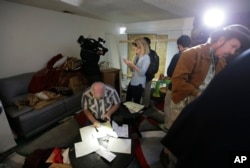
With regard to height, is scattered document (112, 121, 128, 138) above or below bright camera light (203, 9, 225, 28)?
below

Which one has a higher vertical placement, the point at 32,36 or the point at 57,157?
the point at 32,36

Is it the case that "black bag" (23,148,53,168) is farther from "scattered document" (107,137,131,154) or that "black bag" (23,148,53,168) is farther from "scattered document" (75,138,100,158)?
"scattered document" (107,137,131,154)

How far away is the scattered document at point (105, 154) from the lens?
44.6 inches

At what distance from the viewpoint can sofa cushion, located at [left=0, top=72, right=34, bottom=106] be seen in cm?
220

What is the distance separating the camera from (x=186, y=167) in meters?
0.48

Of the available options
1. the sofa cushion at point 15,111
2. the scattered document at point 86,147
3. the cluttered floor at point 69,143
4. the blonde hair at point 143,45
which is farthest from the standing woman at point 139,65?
the sofa cushion at point 15,111

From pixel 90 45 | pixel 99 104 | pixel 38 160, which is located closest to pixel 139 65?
pixel 99 104

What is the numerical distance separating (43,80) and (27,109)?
0.69m

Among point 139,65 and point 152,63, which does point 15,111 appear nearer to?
point 139,65

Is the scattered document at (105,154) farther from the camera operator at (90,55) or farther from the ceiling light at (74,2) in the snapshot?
the ceiling light at (74,2)

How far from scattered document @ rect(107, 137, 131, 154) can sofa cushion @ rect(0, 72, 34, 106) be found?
1853mm

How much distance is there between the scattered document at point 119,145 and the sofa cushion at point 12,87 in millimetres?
1853

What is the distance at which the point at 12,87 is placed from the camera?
226 centimetres

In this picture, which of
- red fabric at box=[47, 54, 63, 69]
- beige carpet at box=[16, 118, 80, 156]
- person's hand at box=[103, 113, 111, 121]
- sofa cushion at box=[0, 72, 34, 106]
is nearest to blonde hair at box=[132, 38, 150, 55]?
person's hand at box=[103, 113, 111, 121]
